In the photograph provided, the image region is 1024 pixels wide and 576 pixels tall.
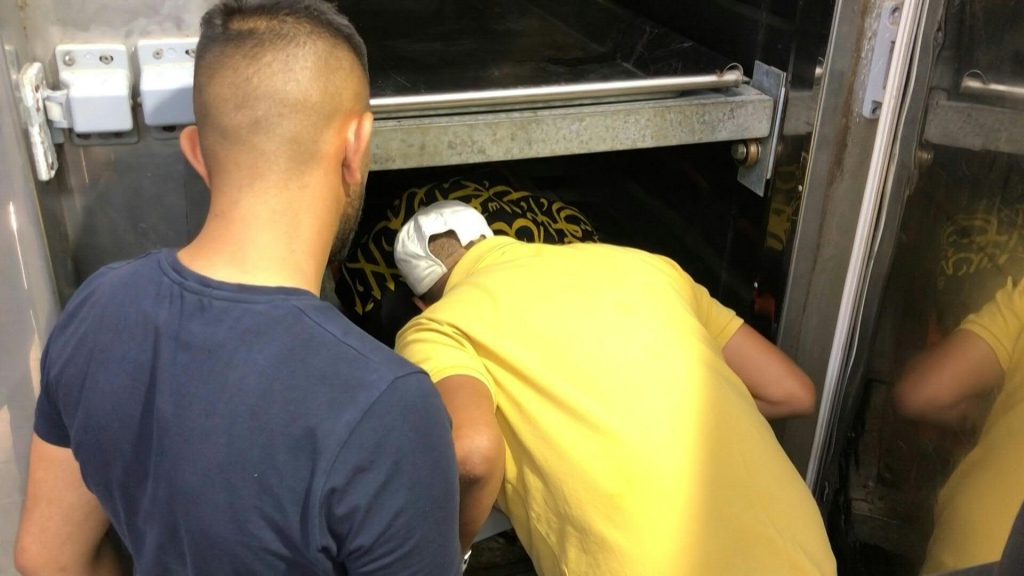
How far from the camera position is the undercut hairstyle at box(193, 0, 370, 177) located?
993 mm

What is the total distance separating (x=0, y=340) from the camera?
4.26 ft

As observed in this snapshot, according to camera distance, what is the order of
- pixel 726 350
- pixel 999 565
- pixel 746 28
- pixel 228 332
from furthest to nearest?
pixel 746 28 → pixel 726 350 → pixel 228 332 → pixel 999 565

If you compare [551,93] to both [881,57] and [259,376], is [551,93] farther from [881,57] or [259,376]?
[259,376]

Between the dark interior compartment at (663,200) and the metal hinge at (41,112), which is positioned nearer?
the metal hinge at (41,112)

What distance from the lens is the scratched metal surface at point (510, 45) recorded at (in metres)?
1.97

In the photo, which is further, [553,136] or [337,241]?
[553,136]

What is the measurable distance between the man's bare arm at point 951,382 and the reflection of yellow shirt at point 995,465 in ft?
0.07

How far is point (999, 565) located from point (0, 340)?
1204 mm

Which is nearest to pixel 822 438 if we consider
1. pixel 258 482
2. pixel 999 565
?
pixel 999 565

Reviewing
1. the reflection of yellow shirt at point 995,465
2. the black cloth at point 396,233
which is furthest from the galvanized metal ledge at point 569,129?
the reflection of yellow shirt at point 995,465

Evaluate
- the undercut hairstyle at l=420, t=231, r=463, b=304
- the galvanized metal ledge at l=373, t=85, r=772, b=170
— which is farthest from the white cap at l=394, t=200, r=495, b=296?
the galvanized metal ledge at l=373, t=85, r=772, b=170

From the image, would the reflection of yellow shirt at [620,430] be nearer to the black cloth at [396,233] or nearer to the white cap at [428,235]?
the white cap at [428,235]

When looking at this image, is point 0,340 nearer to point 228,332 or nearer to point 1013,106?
point 228,332

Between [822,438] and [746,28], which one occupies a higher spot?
[746,28]
